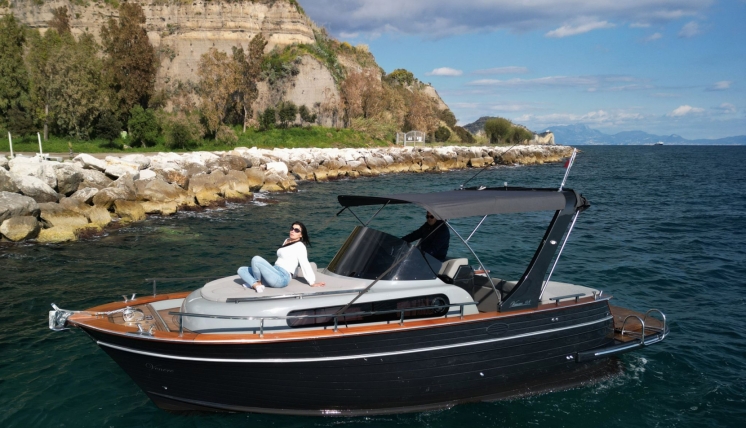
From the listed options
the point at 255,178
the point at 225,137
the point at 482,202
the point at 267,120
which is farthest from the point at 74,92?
the point at 482,202

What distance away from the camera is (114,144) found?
4088 centimetres

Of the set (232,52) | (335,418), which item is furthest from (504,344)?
(232,52)

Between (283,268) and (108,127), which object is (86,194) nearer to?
(283,268)

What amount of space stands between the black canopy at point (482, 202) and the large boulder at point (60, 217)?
42.4 feet

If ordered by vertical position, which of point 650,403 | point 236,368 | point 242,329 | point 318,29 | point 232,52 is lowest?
point 650,403

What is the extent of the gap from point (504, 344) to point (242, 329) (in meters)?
3.24

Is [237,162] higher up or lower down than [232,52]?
lower down

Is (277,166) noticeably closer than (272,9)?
Yes

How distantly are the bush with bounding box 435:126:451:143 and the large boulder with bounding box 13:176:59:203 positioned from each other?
67719mm

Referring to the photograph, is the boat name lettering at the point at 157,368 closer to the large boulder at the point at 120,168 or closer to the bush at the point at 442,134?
the large boulder at the point at 120,168

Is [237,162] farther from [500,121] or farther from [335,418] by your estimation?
Result: [500,121]

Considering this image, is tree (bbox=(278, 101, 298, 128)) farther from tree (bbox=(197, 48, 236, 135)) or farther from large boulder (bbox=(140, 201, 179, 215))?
large boulder (bbox=(140, 201, 179, 215))

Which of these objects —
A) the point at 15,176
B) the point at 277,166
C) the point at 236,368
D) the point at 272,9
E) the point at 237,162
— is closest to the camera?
the point at 236,368

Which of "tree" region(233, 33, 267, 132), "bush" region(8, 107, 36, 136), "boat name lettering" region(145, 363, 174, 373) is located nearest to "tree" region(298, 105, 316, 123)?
"tree" region(233, 33, 267, 132)
